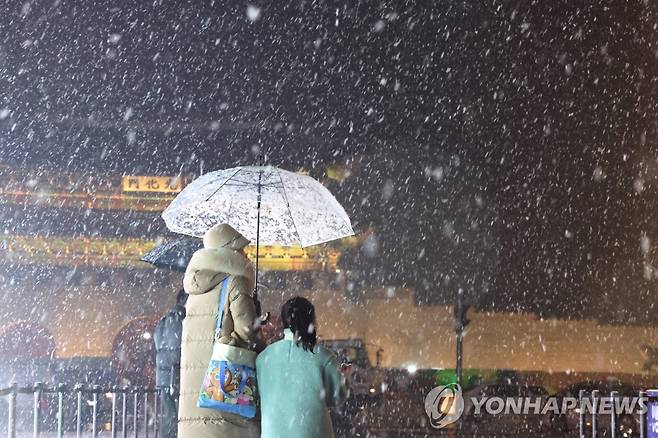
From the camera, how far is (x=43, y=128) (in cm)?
4159

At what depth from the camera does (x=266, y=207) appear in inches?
286

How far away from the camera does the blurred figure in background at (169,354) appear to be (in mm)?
8344

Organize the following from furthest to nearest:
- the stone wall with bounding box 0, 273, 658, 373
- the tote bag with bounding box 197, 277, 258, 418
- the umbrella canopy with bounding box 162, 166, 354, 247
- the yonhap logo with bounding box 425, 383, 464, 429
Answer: the stone wall with bounding box 0, 273, 658, 373, the yonhap logo with bounding box 425, 383, 464, 429, the umbrella canopy with bounding box 162, 166, 354, 247, the tote bag with bounding box 197, 277, 258, 418

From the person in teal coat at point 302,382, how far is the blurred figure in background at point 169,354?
11.8 feet

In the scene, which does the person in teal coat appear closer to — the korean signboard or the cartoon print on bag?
the cartoon print on bag

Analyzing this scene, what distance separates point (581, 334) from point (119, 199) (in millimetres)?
16029

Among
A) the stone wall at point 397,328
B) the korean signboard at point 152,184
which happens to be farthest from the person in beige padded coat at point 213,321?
the korean signboard at point 152,184

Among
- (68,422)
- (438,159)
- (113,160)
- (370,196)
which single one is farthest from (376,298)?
(68,422)

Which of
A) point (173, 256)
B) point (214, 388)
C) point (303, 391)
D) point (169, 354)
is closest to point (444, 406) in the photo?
point (173, 256)

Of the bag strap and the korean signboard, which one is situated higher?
the korean signboard

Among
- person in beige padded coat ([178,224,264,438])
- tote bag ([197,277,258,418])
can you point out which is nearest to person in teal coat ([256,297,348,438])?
tote bag ([197,277,258,418])

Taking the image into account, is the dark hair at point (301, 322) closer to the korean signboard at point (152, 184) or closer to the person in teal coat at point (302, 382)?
the person in teal coat at point (302, 382)

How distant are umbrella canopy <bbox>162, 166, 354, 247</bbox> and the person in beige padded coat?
143cm

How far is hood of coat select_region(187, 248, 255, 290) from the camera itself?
5.43 m
